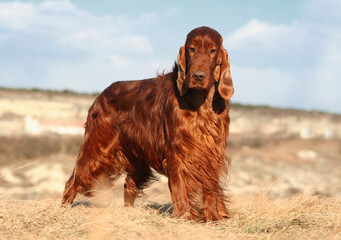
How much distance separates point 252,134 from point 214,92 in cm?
2782

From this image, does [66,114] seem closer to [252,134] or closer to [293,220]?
[252,134]

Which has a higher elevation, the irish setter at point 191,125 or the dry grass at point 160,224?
the irish setter at point 191,125

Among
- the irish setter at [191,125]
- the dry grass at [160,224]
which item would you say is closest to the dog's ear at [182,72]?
the irish setter at [191,125]

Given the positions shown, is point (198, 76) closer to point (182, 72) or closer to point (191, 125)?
point (182, 72)

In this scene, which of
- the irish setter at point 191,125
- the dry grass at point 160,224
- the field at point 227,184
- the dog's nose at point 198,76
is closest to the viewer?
the dry grass at point 160,224

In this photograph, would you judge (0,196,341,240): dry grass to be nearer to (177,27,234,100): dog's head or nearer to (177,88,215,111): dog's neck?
(177,88,215,111): dog's neck

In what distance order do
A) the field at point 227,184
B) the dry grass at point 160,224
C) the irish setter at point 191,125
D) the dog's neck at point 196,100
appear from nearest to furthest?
1. the dry grass at point 160,224
2. the field at point 227,184
3. the irish setter at point 191,125
4. the dog's neck at point 196,100

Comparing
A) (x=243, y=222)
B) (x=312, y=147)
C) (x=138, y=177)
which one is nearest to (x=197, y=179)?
(x=243, y=222)

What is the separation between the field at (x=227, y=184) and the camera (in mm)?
3383

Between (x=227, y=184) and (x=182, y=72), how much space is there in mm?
1353

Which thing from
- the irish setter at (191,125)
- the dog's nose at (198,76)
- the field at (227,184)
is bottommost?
the field at (227,184)

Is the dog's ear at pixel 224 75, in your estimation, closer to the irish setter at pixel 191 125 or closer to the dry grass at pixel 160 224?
the irish setter at pixel 191 125

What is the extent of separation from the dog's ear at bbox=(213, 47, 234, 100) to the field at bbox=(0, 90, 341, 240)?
1089mm

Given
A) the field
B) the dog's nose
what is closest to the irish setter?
the dog's nose
